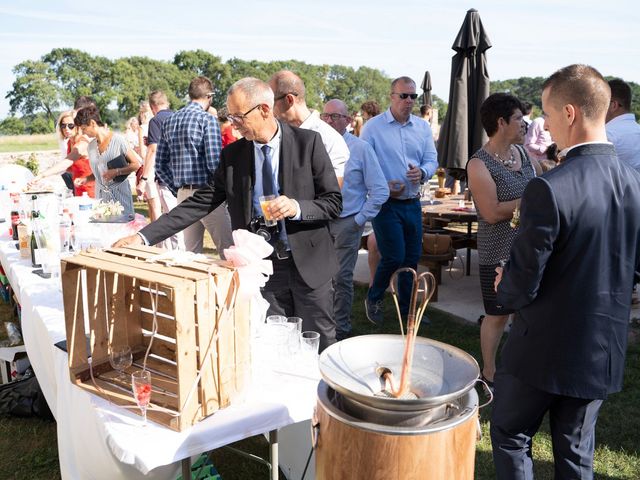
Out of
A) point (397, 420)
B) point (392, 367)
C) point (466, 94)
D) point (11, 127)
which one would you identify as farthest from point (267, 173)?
point (11, 127)

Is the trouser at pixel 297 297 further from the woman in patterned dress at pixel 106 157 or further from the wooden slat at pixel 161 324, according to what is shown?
the woman in patterned dress at pixel 106 157

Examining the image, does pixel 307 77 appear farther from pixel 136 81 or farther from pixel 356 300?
pixel 356 300

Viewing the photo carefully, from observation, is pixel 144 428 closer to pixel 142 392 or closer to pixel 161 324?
pixel 142 392

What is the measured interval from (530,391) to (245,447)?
1.66 meters

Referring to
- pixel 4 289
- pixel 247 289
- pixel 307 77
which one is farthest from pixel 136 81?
pixel 247 289

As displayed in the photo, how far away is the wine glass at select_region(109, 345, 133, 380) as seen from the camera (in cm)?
195

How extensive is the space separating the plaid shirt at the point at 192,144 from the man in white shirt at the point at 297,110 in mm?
1439

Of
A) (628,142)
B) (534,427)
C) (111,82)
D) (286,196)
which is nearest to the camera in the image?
(534,427)

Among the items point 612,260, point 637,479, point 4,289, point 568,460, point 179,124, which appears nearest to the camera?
point 612,260

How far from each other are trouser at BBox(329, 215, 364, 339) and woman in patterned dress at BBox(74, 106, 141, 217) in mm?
2354

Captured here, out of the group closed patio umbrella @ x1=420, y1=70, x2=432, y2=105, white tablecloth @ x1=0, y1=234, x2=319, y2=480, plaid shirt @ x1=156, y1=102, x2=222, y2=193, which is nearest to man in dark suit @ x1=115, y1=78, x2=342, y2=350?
white tablecloth @ x1=0, y1=234, x2=319, y2=480

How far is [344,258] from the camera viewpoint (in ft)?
13.3

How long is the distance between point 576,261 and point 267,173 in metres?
1.42

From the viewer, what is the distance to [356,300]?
5.39 meters
